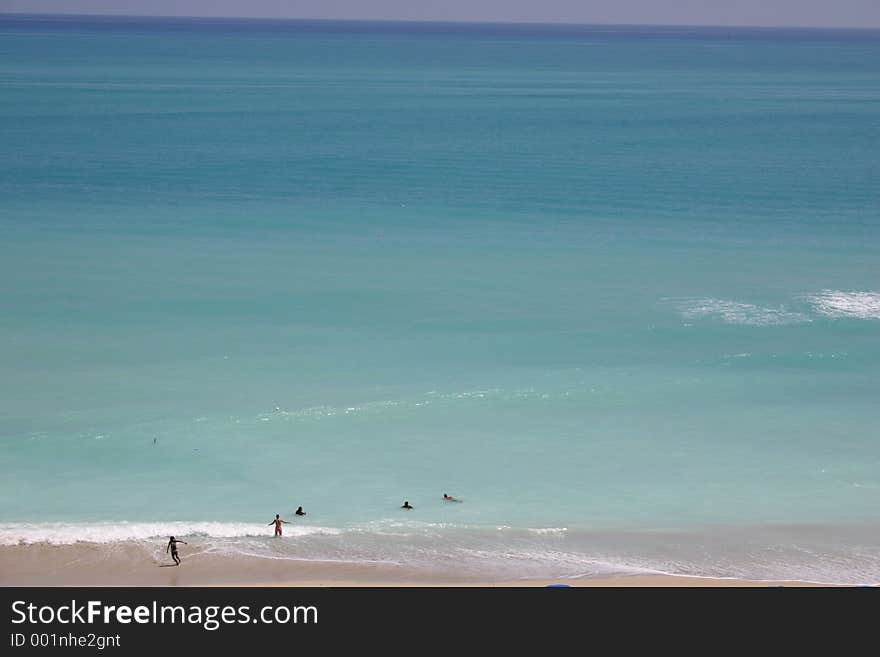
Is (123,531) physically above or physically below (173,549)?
above

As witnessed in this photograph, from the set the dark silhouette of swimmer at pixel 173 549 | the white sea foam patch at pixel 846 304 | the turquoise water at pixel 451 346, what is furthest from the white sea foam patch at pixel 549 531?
the white sea foam patch at pixel 846 304

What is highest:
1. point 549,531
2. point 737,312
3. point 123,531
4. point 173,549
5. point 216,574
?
point 737,312

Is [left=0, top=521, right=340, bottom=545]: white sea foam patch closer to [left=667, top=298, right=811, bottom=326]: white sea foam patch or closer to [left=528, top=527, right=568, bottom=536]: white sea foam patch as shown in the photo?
[left=528, top=527, right=568, bottom=536]: white sea foam patch

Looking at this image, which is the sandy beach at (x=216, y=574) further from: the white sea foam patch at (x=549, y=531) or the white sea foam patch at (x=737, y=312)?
the white sea foam patch at (x=737, y=312)

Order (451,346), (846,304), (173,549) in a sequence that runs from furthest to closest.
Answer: (846,304)
(451,346)
(173,549)

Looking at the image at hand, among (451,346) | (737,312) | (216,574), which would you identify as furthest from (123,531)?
(737,312)

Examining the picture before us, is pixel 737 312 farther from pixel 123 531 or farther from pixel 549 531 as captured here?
pixel 123 531
